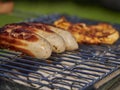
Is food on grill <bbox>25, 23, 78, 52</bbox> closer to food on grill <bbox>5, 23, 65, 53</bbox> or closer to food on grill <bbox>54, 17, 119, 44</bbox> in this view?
food on grill <bbox>5, 23, 65, 53</bbox>

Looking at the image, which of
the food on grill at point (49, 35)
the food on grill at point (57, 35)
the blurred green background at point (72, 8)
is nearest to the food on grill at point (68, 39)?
the food on grill at point (57, 35)

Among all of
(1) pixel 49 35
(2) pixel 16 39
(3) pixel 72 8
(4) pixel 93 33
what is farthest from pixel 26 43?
(3) pixel 72 8

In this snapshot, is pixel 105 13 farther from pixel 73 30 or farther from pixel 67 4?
pixel 73 30

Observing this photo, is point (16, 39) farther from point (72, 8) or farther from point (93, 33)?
point (72, 8)

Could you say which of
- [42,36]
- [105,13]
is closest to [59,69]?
[42,36]

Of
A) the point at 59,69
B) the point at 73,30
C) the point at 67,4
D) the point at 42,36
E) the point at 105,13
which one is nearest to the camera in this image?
the point at 59,69

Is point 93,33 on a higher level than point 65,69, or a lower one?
higher
